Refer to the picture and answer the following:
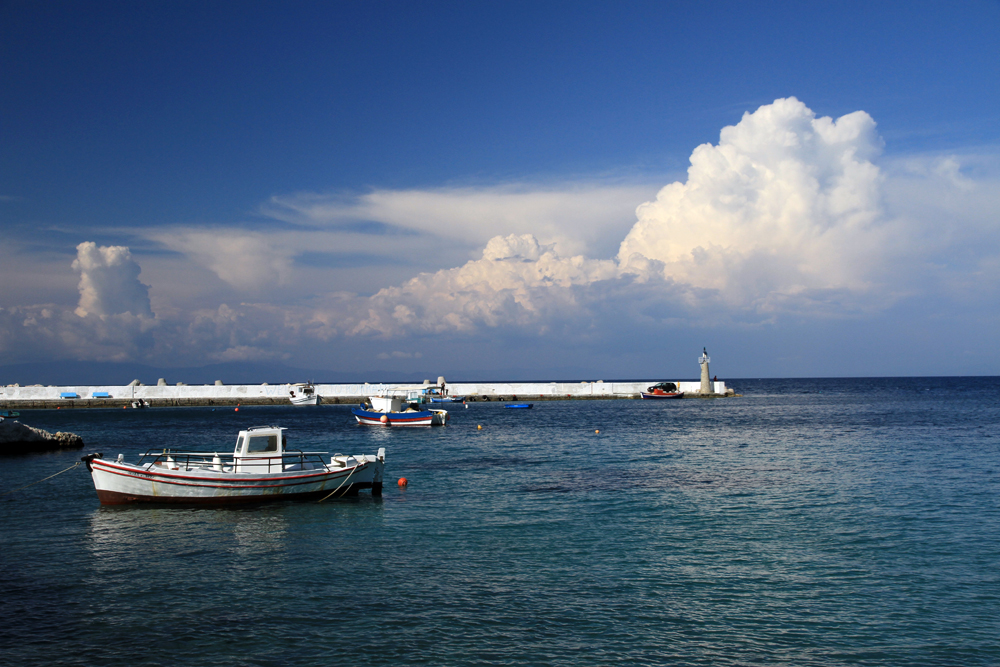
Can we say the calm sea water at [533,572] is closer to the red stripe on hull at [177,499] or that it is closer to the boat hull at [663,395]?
the red stripe on hull at [177,499]

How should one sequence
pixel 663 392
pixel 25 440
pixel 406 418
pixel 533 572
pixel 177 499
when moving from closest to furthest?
1. pixel 533 572
2. pixel 177 499
3. pixel 25 440
4. pixel 406 418
5. pixel 663 392

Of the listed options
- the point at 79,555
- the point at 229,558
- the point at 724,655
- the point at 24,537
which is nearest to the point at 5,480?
the point at 24,537

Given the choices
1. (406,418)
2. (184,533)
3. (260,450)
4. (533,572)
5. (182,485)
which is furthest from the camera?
(406,418)

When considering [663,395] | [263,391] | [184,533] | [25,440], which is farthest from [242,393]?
[184,533]

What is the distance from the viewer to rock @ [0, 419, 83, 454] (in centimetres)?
4856

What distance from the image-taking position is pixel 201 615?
48.6 feet

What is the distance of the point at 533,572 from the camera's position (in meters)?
17.9

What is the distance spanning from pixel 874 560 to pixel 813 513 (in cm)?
636

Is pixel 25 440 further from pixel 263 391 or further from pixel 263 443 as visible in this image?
pixel 263 391

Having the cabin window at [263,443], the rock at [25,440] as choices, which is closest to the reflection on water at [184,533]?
the cabin window at [263,443]

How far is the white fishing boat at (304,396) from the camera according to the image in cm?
12369

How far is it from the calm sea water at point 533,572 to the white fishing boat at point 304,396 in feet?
284

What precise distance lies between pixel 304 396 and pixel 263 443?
97.4 meters

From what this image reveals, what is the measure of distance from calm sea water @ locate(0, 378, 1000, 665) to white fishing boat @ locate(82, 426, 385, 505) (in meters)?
0.82
